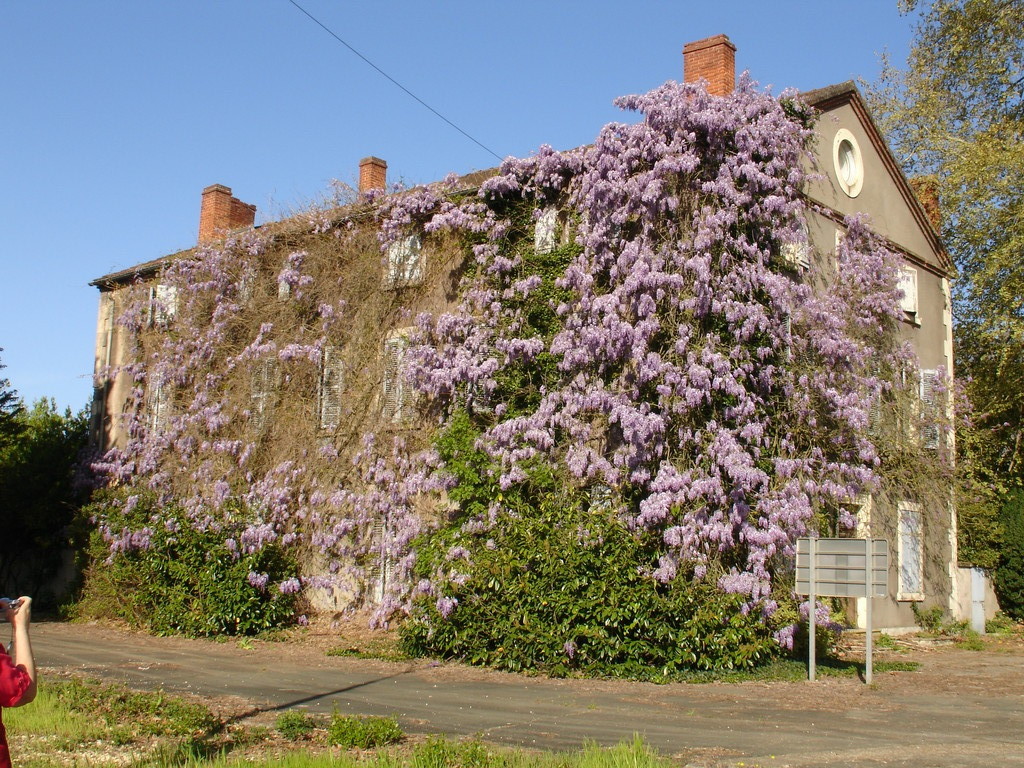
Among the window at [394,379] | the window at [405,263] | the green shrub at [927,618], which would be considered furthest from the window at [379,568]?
the green shrub at [927,618]

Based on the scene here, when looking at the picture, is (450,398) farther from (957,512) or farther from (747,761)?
(957,512)

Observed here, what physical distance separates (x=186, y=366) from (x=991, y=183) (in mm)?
18173

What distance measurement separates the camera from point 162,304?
2131 centimetres

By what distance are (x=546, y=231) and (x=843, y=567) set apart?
6.78 meters

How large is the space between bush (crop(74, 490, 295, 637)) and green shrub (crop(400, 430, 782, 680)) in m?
3.95

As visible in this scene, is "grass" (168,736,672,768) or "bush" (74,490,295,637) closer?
"grass" (168,736,672,768)

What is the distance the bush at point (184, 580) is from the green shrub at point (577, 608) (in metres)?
3.95

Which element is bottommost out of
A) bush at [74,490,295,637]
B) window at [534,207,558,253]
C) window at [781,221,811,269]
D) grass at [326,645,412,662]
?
grass at [326,645,412,662]

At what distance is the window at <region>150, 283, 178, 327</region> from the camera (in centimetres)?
2098

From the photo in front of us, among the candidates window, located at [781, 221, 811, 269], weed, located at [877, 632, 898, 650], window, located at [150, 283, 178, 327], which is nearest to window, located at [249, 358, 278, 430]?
window, located at [150, 283, 178, 327]

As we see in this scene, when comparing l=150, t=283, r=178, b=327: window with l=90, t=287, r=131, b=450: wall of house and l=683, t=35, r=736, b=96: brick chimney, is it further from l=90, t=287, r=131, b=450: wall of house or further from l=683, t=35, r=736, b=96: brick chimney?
l=683, t=35, r=736, b=96: brick chimney

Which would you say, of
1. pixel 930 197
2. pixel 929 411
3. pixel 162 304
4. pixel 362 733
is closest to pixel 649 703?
pixel 362 733

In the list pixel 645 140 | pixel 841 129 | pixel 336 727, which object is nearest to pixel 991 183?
pixel 841 129

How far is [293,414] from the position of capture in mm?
18203
